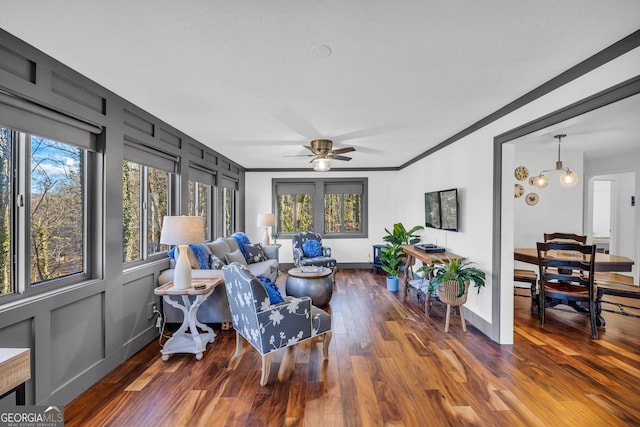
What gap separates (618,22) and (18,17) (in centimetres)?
341

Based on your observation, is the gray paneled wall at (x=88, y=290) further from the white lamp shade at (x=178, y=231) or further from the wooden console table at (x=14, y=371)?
the wooden console table at (x=14, y=371)

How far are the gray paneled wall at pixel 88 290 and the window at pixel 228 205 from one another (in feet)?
7.72

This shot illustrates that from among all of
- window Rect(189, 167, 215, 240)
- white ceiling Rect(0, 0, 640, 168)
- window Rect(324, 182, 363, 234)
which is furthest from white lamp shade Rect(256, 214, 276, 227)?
white ceiling Rect(0, 0, 640, 168)

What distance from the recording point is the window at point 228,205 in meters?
5.76

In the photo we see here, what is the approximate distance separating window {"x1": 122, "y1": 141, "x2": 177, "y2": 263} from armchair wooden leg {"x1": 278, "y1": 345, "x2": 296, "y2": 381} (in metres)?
1.91

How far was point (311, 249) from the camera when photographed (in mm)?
5832

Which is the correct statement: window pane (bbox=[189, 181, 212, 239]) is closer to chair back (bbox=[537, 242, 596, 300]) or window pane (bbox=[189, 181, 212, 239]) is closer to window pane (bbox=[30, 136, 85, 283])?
window pane (bbox=[30, 136, 85, 283])

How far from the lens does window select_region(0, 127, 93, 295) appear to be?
1877mm

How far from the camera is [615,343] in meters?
3.02

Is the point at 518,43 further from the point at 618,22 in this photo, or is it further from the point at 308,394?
the point at 308,394

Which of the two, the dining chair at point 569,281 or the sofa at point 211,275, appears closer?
the dining chair at point 569,281

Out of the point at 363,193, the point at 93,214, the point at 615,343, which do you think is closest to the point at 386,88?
the point at 93,214

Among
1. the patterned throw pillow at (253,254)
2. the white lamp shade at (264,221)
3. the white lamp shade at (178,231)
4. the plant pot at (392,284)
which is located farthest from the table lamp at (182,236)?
the plant pot at (392,284)

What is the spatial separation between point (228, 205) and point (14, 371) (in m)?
5.24
